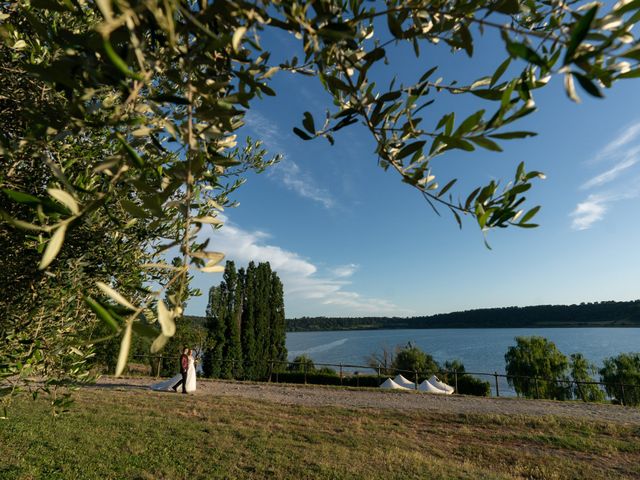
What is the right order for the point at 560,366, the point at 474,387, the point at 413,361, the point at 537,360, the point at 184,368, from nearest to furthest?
the point at 184,368
the point at 474,387
the point at 560,366
the point at 537,360
the point at 413,361

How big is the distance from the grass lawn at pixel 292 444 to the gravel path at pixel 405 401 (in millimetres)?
1892

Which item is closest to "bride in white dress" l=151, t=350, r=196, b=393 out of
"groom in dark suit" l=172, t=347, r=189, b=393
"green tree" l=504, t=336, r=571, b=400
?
"groom in dark suit" l=172, t=347, r=189, b=393

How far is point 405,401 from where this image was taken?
19.0 meters

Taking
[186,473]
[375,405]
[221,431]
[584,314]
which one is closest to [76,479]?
Answer: [186,473]

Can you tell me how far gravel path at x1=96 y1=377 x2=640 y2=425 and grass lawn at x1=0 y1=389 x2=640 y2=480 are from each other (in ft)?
6.21

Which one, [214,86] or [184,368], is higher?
[214,86]

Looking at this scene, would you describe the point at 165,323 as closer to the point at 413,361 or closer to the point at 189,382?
the point at 189,382

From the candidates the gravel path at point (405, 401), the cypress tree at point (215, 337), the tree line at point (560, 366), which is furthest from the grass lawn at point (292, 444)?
the tree line at point (560, 366)

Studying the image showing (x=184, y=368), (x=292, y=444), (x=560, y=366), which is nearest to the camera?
(x=292, y=444)

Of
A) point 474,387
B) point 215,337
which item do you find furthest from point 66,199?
point 474,387

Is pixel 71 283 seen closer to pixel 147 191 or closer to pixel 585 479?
pixel 147 191

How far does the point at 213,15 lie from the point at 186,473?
359 inches

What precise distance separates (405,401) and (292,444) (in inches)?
394

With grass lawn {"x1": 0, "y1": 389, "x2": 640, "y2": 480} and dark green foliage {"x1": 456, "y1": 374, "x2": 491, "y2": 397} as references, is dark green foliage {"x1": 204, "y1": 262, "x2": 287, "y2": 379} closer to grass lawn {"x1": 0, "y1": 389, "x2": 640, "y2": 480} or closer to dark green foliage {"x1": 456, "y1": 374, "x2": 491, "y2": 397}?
dark green foliage {"x1": 456, "y1": 374, "x2": 491, "y2": 397}
